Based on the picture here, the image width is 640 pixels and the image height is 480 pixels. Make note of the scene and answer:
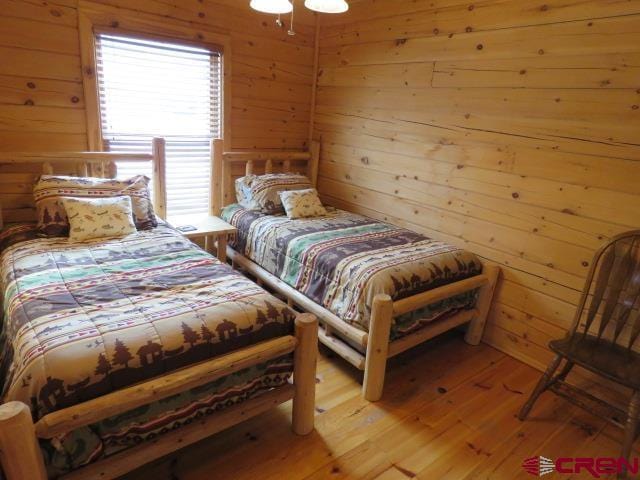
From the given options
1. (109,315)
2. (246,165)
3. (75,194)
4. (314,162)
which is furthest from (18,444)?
(314,162)

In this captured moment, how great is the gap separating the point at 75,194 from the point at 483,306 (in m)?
2.54

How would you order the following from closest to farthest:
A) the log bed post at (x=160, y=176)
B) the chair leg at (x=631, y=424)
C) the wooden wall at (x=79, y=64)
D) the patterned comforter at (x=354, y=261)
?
the chair leg at (x=631, y=424), the patterned comforter at (x=354, y=261), the wooden wall at (x=79, y=64), the log bed post at (x=160, y=176)

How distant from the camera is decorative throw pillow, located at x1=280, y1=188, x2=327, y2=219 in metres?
3.03

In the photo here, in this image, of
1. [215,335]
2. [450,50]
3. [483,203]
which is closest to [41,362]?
[215,335]

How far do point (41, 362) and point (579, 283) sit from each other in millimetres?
2458

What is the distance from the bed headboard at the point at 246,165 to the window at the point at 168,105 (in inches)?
5.0

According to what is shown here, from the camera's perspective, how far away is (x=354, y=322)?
2107 mm

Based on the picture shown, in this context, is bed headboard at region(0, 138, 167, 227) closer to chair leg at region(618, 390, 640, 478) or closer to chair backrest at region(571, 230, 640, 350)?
chair backrest at region(571, 230, 640, 350)

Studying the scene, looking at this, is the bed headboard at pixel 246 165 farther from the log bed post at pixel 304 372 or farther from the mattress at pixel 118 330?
the log bed post at pixel 304 372

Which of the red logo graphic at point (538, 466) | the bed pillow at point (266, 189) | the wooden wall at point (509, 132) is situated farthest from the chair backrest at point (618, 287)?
the bed pillow at point (266, 189)

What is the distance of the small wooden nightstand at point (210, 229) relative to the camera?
2844 mm

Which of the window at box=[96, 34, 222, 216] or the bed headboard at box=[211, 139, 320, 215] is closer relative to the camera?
the window at box=[96, 34, 222, 216]

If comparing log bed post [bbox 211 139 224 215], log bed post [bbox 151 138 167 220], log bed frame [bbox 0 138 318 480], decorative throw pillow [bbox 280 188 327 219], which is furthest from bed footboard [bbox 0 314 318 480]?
log bed post [bbox 211 139 224 215]

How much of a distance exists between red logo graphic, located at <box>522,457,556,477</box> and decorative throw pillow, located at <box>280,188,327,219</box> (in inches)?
79.3
